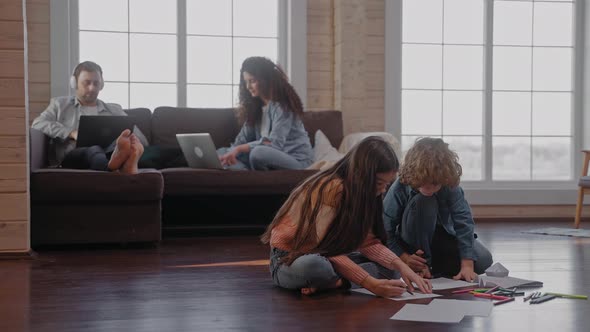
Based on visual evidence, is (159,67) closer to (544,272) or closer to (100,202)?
(100,202)

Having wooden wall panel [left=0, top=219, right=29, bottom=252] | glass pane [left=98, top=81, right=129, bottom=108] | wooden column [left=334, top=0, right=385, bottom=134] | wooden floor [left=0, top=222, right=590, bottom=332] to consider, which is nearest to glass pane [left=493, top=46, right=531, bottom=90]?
wooden column [left=334, top=0, right=385, bottom=134]

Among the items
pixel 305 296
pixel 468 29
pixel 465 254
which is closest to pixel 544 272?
pixel 465 254

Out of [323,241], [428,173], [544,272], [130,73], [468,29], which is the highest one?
[468,29]

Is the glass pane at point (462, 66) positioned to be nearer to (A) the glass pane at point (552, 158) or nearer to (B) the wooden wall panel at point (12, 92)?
(A) the glass pane at point (552, 158)

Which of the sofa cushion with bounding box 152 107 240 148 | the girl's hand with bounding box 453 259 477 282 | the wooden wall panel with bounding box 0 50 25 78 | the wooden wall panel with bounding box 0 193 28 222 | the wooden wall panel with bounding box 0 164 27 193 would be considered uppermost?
the wooden wall panel with bounding box 0 50 25 78

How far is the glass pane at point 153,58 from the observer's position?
231 inches

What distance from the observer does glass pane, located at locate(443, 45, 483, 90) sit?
6383mm

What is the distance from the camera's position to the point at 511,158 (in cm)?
647

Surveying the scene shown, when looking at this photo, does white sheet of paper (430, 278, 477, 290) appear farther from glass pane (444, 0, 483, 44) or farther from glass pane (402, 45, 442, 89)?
glass pane (444, 0, 483, 44)

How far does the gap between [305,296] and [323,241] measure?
0.77 feet

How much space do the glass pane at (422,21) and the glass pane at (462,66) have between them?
0.17 metres

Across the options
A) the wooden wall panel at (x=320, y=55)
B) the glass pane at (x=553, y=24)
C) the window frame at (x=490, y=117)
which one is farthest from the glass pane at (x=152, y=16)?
the glass pane at (x=553, y=24)

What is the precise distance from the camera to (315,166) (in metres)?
5.11

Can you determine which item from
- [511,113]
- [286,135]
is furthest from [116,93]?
[511,113]
